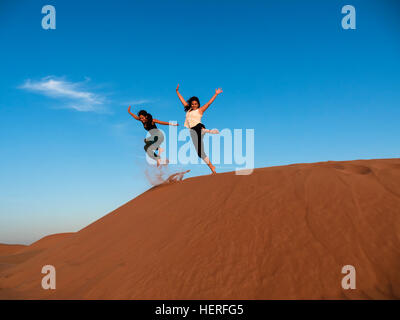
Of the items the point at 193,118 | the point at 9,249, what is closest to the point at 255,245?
the point at 193,118

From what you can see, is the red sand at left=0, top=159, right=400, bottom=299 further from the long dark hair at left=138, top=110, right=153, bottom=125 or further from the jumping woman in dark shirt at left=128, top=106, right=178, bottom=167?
the long dark hair at left=138, top=110, right=153, bottom=125

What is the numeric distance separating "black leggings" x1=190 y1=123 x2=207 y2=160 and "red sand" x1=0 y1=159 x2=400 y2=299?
1.98 meters

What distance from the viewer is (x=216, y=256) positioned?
2.95 m

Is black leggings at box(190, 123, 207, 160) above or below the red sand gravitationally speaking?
above

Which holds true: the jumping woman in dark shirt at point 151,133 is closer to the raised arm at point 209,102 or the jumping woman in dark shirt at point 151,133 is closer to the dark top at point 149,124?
the dark top at point 149,124

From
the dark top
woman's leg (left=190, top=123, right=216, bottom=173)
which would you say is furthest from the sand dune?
woman's leg (left=190, top=123, right=216, bottom=173)

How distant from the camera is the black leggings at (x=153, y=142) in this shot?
6912mm

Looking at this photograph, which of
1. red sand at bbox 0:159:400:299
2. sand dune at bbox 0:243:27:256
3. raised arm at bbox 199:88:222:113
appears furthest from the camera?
sand dune at bbox 0:243:27:256

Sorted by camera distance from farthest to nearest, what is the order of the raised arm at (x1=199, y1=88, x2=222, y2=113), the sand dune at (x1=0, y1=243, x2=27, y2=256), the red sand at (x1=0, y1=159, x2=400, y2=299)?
the sand dune at (x1=0, y1=243, x2=27, y2=256) → the raised arm at (x1=199, y1=88, x2=222, y2=113) → the red sand at (x1=0, y1=159, x2=400, y2=299)

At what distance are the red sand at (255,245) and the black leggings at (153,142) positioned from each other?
7.66 ft

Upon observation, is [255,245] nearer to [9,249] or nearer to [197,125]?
[197,125]

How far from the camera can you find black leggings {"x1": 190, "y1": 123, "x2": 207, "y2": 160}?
671cm

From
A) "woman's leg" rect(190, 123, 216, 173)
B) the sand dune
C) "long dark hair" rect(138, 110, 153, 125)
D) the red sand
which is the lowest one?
the sand dune
